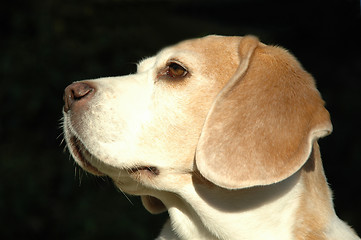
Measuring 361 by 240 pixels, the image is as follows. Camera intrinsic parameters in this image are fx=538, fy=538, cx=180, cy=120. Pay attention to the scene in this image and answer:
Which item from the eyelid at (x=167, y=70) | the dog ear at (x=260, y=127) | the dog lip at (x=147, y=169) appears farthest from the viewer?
the eyelid at (x=167, y=70)

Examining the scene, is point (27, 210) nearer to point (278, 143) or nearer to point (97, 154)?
point (97, 154)

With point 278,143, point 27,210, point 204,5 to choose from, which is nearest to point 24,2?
point 204,5

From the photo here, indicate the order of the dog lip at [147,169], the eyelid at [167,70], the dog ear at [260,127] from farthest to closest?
the eyelid at [167,70], the dog lip at [147,169], the dog ear at [260,127]

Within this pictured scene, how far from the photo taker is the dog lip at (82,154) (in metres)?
2.85

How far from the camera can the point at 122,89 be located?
112 inches

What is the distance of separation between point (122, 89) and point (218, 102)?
1.69 ft

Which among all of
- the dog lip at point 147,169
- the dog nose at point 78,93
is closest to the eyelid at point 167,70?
the dog nose at point 78,93

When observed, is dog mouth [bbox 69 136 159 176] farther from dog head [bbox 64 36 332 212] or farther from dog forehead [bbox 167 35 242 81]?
dog forehead [bbox 167 35 242 81]

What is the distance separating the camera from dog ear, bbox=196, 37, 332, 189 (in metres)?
2.65

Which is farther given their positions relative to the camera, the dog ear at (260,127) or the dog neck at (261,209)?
the dog neck at (261,209)

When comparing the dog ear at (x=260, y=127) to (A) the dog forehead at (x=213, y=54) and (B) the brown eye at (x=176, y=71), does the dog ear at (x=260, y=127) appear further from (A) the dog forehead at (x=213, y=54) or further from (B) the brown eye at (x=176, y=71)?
(B) the brown eye at (x=176, y=71)

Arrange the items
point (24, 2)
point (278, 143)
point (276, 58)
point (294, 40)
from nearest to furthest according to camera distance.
A: point (278, 143) → point (276, 58) → point (294, 40) → point (24, 2)

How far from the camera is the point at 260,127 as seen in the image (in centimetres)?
274

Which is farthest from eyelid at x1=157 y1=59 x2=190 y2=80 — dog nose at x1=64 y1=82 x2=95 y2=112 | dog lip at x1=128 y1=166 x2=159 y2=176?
dog lip at x1=128 y1=166 x2=159 y2=176
